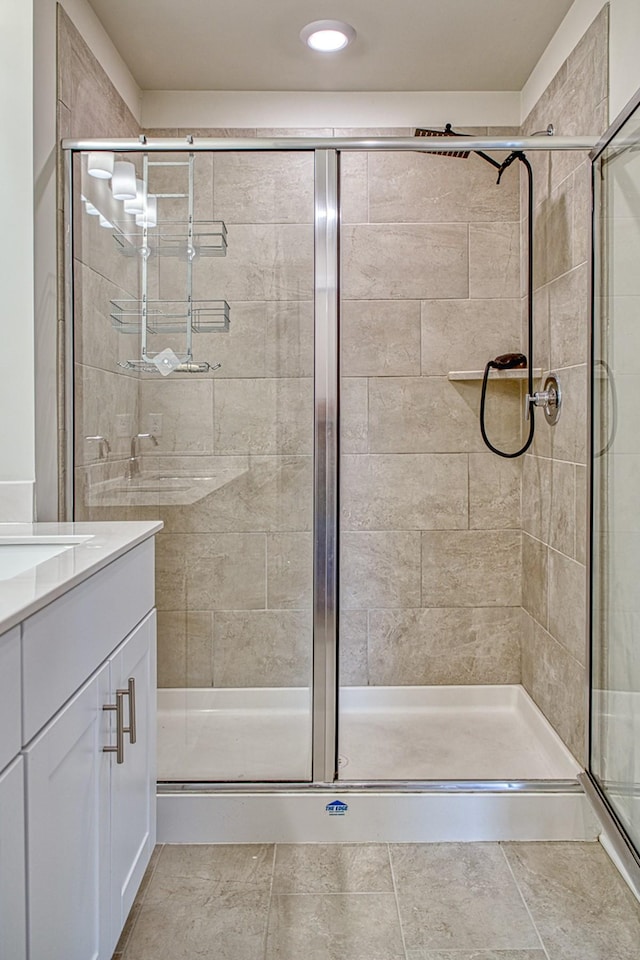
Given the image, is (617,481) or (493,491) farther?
(493,491)

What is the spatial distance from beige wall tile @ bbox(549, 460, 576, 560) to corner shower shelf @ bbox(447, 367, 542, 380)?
391 millimetres

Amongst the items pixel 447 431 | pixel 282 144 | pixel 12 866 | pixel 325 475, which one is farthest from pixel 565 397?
pixel 12 866

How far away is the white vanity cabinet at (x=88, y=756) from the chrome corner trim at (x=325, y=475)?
1.91 feet

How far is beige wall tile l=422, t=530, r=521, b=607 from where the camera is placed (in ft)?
9.32

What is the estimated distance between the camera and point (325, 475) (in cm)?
210

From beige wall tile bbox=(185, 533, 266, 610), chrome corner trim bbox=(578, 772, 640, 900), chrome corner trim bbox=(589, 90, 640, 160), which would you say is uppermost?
chrome corner trim bbox=(589, 90, 640, 160)

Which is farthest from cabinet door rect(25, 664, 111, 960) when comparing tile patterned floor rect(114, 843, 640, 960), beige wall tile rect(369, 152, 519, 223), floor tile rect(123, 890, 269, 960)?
beige wall tile rect(369, 152, 519, 223)

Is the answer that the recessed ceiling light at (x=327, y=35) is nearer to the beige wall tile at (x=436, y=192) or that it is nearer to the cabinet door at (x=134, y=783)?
the beige wall tile at (x=436, y=192)

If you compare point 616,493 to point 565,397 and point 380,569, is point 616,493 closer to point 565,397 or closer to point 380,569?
point 565,397

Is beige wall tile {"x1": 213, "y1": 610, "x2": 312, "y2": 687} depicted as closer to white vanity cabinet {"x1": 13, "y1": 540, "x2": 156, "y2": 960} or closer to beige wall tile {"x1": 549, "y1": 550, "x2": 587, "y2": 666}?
white vanity cabinet {"x1": 13, "y1": 540, "x2": 156, "y2": 960}

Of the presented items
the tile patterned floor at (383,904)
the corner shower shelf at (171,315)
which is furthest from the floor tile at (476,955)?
the corner shower shelf at (171,315)

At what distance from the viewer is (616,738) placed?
5.99 feet

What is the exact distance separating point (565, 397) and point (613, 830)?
126cm

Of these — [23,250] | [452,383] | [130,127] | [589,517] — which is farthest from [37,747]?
[130,127]
